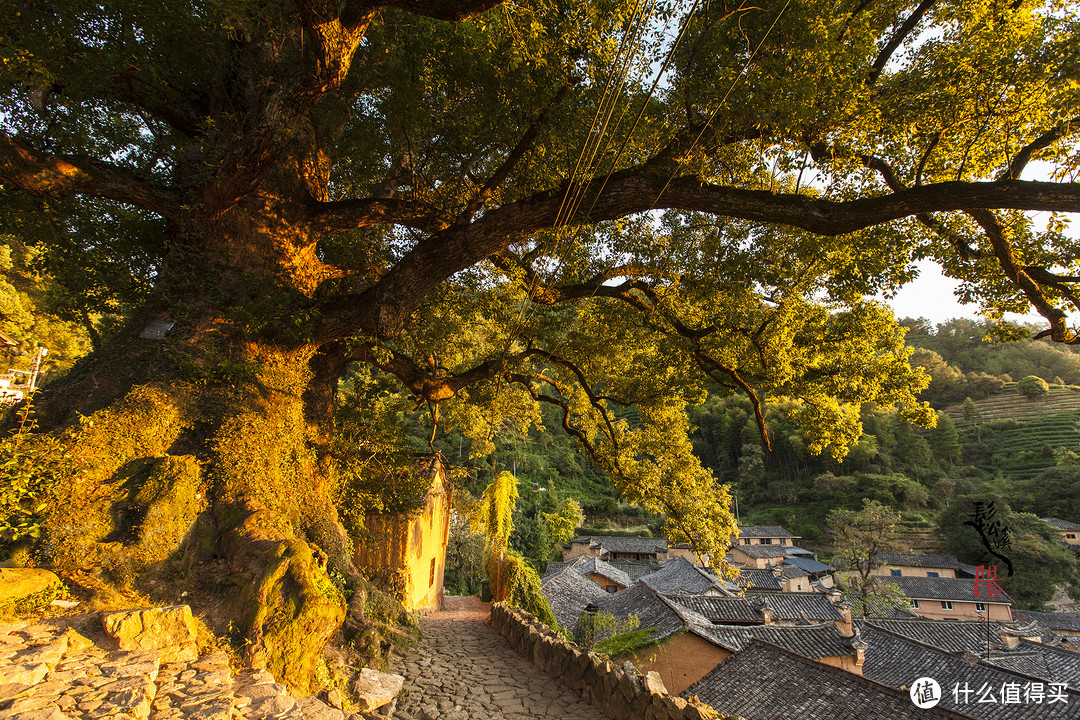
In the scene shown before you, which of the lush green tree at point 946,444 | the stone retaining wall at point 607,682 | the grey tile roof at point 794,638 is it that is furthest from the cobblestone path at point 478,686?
the lush green tree at point 946,444

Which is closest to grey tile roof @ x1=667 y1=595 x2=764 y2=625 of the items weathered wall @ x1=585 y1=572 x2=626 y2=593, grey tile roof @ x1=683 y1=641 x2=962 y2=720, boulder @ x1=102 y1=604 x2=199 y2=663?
grey tile roof @ x1=683 y1=641 x2=962 y2=720

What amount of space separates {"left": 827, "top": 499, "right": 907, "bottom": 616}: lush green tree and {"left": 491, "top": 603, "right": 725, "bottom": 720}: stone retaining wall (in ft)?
→ 91.4

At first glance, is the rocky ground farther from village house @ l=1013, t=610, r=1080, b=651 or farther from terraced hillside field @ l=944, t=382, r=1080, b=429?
terraced hillside field @ l=944, t=382, r=1080, b=429

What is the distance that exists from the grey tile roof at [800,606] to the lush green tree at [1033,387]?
62546 mm

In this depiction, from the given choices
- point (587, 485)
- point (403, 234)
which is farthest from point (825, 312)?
point (587, 485)

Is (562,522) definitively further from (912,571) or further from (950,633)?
(912,571)

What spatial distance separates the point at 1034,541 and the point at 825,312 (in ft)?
134

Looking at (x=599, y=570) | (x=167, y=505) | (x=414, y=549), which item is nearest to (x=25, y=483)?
(x=167, y=505)

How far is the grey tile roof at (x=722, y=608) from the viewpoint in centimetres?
1916

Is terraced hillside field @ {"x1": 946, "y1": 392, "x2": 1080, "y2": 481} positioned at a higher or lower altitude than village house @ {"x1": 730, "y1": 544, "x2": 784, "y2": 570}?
higher

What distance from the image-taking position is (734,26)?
5.28 meters

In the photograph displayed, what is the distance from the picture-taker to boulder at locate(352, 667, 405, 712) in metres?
4.25

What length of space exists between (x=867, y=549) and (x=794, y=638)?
82.4 feet

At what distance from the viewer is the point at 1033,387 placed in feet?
204
